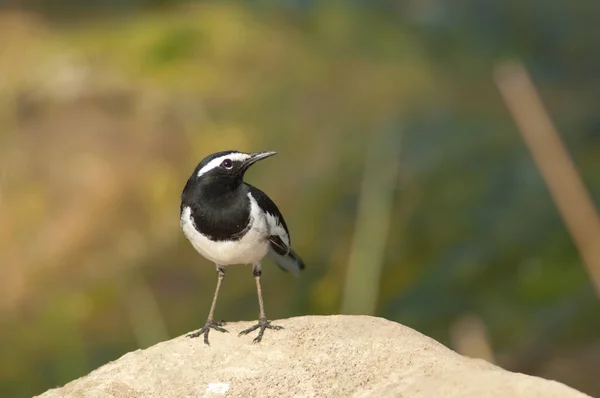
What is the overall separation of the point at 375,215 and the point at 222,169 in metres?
3.17

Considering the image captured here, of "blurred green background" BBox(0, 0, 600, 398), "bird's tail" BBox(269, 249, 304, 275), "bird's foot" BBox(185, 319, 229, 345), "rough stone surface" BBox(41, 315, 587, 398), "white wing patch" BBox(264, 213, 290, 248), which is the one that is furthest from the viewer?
"blurred green background" BBox(0, 0, 600, 398)

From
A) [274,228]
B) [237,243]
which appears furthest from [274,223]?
[237,243]

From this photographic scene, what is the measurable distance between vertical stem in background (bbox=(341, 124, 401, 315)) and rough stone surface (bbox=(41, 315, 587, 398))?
29.0 inches

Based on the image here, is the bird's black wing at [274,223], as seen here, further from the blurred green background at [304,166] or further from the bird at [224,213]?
the blurred green background at [304,166]

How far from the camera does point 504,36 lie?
11898 mm

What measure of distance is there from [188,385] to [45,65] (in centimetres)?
905

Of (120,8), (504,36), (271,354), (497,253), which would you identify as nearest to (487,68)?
(504,36)

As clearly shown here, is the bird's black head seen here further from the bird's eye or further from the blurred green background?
the blurred green background

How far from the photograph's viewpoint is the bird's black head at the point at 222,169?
4684 millimetres

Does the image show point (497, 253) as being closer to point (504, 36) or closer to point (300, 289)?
point (300, 289)

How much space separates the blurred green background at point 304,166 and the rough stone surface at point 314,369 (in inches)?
74.5

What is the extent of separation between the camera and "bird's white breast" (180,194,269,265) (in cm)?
465

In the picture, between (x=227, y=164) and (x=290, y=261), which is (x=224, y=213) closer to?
(x=227, y=164)

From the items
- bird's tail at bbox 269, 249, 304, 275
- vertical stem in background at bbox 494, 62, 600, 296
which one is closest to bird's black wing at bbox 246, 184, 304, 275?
bird's tail at bbox 269, 249, 304, 275
